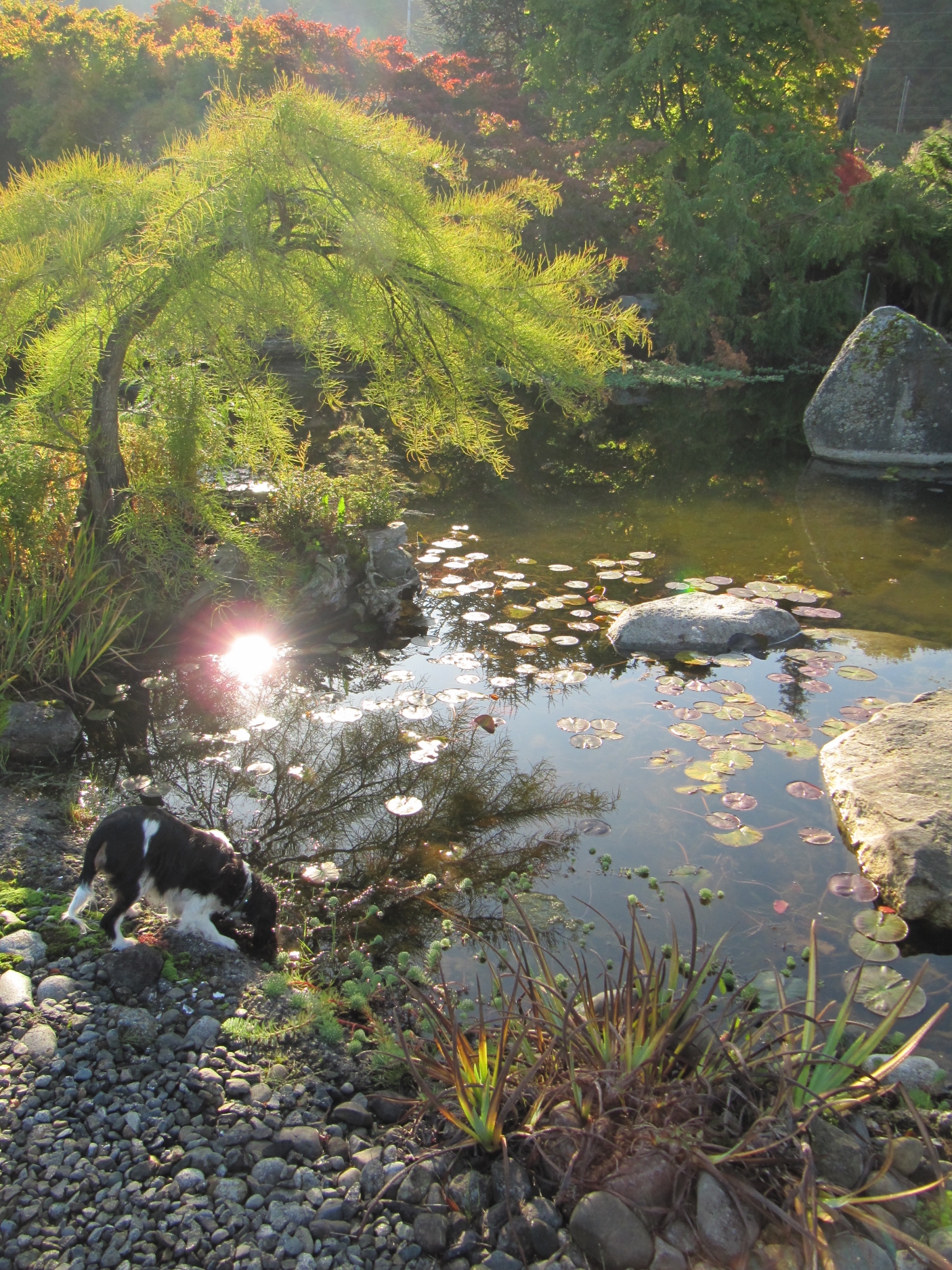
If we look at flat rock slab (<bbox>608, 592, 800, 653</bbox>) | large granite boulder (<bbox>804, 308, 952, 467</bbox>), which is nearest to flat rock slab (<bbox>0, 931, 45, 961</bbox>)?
flat rock slab (<bbox>608, 592, 800, 653</bbox>)

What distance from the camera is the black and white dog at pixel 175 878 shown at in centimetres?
278

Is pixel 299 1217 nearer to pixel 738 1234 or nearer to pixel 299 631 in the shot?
pixel 738 1234

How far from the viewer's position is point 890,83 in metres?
32.2

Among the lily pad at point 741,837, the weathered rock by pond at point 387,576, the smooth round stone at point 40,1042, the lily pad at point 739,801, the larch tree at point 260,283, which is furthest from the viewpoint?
the weathered rock by pond at point 387,576

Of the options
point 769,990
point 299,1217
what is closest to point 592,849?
point 769,990

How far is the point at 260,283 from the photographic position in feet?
14.1

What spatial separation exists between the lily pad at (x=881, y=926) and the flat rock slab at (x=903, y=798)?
0.19ft

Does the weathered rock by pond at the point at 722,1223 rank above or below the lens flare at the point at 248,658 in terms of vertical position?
above

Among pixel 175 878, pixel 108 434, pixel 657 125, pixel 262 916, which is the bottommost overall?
pixel 262 916

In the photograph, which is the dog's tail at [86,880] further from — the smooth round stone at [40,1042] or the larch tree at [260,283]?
the larch tree at [260,283]

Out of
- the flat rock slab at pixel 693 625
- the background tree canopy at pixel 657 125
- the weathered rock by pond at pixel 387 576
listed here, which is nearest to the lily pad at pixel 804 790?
the flat rock slab at pixel 693 625

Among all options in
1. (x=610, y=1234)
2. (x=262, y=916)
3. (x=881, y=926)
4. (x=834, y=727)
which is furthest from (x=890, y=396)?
(x=610, y=1234)

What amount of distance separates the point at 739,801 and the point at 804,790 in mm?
343

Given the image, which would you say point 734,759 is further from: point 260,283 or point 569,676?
point 260,283
